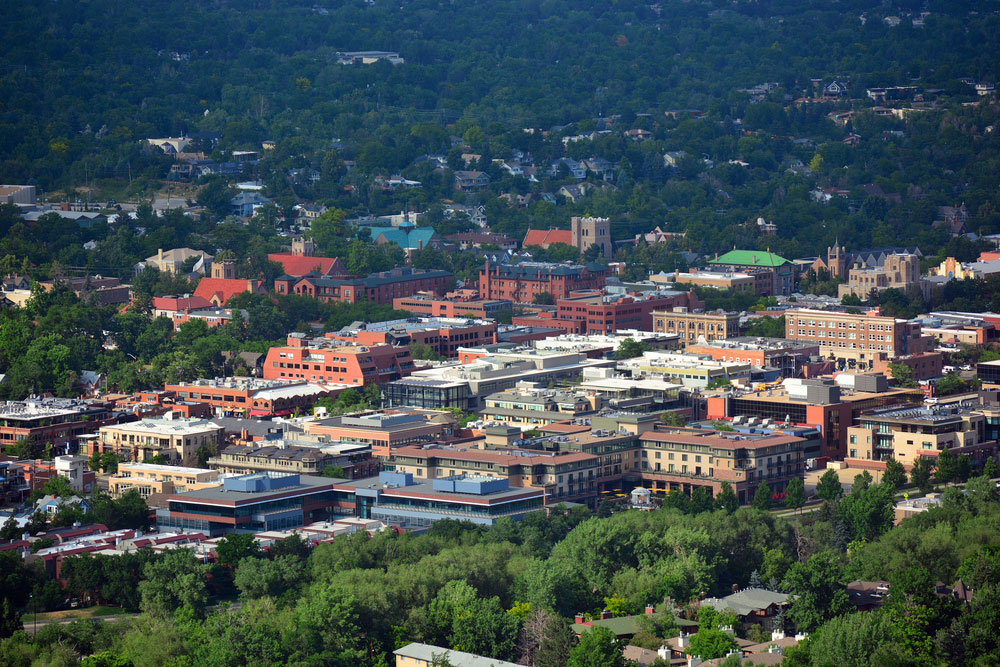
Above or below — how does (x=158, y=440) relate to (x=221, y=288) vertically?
below

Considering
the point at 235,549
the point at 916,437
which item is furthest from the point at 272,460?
the point at 916,437

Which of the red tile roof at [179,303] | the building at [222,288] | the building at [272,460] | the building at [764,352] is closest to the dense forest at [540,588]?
the building at [272,460]

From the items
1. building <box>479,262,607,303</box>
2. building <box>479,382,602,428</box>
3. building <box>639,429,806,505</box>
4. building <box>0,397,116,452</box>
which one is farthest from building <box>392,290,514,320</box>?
building <box>639,429,806,505</box>

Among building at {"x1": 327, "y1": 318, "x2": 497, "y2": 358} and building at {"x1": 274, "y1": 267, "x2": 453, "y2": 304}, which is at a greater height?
building at {"x1": 274, "y1": 267, "x2": 453, "y2": 304}

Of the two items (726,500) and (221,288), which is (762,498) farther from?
(221,288)

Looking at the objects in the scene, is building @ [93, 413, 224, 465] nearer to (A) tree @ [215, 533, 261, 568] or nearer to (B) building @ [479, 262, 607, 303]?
(A) tree @ [215, 533, 261, 568]

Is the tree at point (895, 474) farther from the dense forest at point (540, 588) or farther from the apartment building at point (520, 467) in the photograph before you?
the apartment building at point (520, 467)
